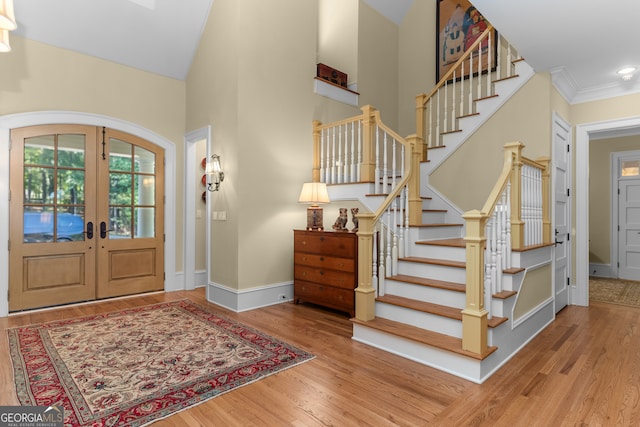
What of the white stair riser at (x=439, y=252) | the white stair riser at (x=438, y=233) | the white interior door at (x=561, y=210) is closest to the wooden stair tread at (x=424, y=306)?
the white stair riser at (x=439, y=252)

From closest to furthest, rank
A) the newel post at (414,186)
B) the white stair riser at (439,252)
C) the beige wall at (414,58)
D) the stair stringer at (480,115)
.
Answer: the white stair riser at (439,252) < the newel post at (414,186) < the stair stringer at (480,115) < the beige wall at (414,58)

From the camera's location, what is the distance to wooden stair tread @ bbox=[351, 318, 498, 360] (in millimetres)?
2614

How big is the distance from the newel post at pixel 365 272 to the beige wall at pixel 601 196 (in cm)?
592

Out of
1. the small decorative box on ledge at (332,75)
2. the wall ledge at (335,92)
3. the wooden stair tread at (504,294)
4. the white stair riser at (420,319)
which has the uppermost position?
the small decorative box on ledge at (332,75)

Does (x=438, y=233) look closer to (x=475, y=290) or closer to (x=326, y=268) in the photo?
(x=326, y=268)

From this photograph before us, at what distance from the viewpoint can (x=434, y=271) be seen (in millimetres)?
3441

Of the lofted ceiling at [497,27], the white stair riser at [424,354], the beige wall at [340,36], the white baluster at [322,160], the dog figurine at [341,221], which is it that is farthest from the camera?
the beige wall at [340,36]

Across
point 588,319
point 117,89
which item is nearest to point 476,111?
point 588,319

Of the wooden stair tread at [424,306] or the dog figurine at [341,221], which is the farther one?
the dog figurine at [341,221]

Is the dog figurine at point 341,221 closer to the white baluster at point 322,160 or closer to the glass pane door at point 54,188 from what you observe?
the white baluster at point 322,160

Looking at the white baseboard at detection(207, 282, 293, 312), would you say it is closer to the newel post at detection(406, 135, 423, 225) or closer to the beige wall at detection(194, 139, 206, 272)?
the beige wall at detection(194, 139, 206, 272)

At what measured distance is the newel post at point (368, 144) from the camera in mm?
4469

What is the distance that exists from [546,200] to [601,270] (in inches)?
161

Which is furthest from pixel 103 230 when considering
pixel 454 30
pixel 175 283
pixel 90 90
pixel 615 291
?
pixel 615 291
